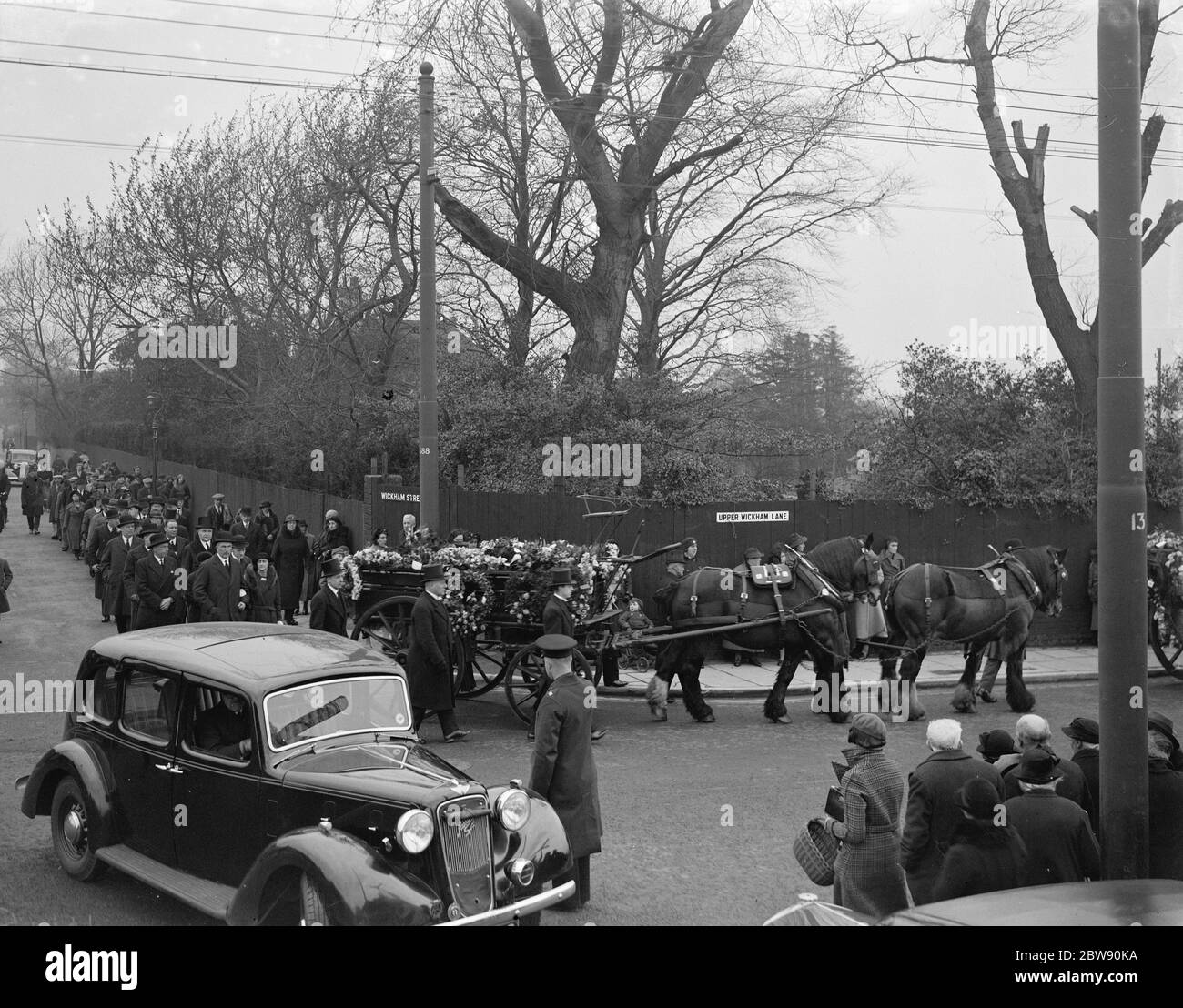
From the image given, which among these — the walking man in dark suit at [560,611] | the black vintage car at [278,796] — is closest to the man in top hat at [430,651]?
the walking man in dark suit at [560,611]

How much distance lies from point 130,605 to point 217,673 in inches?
377

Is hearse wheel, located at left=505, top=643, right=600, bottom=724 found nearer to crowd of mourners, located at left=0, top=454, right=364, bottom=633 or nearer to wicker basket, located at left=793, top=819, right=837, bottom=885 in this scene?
crowd of mourners, located at left=0, top=454, right=364, bottom=633

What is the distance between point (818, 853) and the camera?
19.9 feet

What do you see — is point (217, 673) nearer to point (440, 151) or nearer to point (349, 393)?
point (440, 151)

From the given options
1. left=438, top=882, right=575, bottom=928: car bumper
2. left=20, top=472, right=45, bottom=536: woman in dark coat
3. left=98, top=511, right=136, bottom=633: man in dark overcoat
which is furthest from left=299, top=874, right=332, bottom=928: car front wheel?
left=20, top=472, right=45, bottom=536: woman in dark coat

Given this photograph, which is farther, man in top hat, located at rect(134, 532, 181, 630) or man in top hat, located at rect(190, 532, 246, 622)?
man in top hat, located at rect(134, 532, 181, 630)

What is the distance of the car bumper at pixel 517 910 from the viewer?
5758 mm

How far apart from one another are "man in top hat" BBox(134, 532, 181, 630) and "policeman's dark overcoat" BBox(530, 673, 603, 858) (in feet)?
27.2

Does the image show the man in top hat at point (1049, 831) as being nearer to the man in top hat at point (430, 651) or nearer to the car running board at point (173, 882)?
the car running board at point (173, 882)

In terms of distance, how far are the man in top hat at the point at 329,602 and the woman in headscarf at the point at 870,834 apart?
26.3 feet

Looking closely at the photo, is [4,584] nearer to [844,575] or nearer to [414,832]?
[844,575]

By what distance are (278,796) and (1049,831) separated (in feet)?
13.4

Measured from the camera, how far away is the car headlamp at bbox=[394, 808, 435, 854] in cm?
579

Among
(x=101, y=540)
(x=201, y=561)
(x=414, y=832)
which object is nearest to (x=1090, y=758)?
(x=414, y=832)
